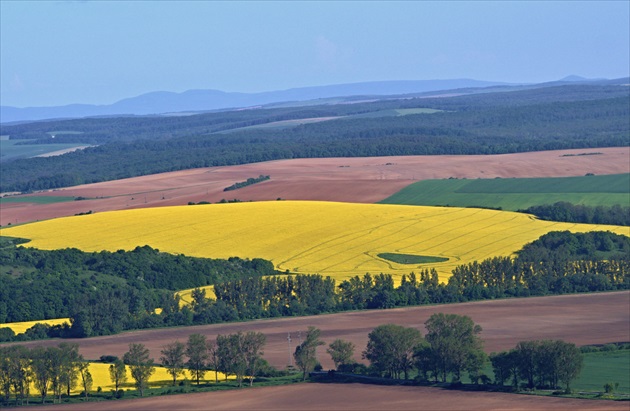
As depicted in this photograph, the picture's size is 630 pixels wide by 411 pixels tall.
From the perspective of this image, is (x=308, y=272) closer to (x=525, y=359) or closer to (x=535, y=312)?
(x=535, y=312)

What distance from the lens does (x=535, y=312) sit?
3342 inches

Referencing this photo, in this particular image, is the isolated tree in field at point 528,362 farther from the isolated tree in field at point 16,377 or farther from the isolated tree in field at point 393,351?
the isolated tree in field at point 16,377

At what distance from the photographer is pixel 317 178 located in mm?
155375

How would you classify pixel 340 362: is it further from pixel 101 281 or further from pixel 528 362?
pixel 101 281

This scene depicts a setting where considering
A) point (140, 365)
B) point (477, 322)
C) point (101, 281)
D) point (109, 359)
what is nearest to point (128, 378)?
point (140, 365)

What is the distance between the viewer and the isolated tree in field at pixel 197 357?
70.1 metres

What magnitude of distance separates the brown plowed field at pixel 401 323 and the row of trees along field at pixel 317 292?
185 centimetres

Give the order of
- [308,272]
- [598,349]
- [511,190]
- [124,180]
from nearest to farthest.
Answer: [598,349]
[308,272]
[511,190]
[124,180]

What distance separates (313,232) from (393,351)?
45090mm

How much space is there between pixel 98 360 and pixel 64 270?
2592 cm

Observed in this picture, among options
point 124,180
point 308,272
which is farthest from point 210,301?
point 124,180

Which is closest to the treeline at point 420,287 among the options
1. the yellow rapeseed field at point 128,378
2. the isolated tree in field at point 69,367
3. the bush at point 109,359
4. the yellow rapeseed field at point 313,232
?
the yellow rapeseed field at point 313,232

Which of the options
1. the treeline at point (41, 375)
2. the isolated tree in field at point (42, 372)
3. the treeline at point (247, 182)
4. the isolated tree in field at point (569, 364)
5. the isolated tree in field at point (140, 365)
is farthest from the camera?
the treeline at point (247, 182)

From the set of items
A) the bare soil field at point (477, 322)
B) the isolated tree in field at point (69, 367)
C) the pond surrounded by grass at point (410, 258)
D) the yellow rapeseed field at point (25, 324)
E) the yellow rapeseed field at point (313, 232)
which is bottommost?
the bare soil field at point (477, 322)
